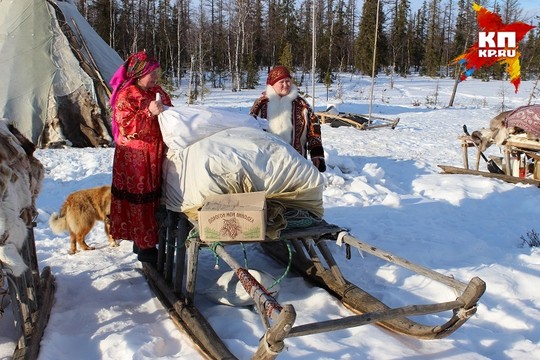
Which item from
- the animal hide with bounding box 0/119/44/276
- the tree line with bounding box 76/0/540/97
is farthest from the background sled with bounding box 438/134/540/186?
the tree line with bounding box 76/0/540/97

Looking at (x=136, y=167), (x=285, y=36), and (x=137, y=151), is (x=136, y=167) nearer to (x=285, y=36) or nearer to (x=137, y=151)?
(x=137, y=151)

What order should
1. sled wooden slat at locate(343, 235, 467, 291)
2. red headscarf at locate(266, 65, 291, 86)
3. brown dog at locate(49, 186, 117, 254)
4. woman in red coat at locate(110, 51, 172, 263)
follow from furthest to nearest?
brown dog at locate(49, 186, 117, 254)
red headscarf at locate(266, 65, 291, 86)
woman in red coat at locate(110, 51, 172, 263)
sled wooden slat at locate(343, 235, 467, 291)

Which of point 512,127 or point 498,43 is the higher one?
point 498,43

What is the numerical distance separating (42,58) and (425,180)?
715 cm

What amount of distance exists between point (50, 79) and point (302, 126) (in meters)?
6.90

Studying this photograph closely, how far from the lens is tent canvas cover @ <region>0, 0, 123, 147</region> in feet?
30.3

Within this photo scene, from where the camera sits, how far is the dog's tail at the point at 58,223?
4.66 meters

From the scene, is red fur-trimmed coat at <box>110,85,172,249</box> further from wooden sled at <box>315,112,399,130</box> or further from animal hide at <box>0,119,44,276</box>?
wooden sled at <box>315,112,399,130</box>

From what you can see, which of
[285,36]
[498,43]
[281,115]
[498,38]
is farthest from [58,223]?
[285,36]

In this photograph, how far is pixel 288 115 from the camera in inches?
161

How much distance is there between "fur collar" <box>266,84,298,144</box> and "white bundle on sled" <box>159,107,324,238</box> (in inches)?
27.7

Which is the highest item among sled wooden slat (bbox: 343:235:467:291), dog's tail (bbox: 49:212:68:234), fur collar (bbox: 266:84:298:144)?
fur collar (bbox: 266:84:298:144)

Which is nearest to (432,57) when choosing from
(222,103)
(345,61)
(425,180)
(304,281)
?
(345,61)

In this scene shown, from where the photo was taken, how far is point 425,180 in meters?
7.89
